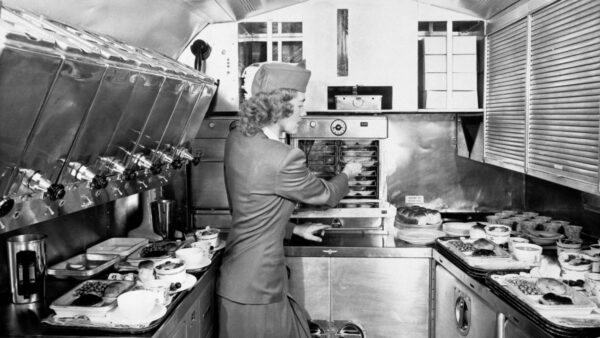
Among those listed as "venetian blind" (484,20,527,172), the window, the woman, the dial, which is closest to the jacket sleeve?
the woman

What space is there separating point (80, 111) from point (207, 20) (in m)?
2.02

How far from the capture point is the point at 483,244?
317cm

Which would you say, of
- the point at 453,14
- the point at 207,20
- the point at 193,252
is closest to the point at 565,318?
the point at 193,252

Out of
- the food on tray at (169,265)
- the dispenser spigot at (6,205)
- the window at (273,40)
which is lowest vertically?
the food on tray at (169,265)

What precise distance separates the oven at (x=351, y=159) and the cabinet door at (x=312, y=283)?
378 millimetres

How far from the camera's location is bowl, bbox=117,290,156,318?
2.15m

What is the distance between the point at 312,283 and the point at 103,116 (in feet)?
6.29

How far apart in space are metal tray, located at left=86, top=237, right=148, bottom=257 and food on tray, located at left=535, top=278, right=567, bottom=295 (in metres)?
2.12

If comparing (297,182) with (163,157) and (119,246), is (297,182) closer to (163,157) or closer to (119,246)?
(163,157)

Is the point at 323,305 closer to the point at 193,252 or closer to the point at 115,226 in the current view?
the point at 193,252

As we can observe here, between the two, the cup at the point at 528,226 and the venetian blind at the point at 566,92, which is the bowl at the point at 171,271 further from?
the cup at the point at 528,226

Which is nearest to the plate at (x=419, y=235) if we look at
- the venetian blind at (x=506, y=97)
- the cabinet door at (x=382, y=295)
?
the cabinet door at (x=382, y=295)

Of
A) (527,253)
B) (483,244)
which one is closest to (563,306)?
(527,253)

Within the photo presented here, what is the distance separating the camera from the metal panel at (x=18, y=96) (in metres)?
1.72
